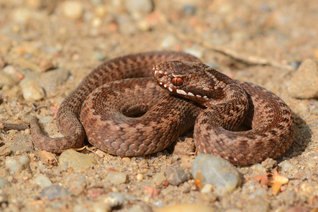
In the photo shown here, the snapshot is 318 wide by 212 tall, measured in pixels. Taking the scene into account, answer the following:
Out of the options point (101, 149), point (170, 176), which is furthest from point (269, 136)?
point (101, 149)

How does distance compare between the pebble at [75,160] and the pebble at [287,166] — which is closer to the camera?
the pebble at [75,160]

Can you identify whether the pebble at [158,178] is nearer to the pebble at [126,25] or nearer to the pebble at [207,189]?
the pebble at [207,189]

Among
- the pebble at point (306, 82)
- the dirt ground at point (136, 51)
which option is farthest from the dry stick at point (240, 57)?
the pebble at point (306, 82)

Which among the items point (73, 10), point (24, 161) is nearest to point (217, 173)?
point (24, 161)

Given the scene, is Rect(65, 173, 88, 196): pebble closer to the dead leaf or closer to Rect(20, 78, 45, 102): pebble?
the dead leaf

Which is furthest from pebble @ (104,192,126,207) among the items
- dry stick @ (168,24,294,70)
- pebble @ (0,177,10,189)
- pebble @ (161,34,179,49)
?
pebble @ (161,34,179,49)

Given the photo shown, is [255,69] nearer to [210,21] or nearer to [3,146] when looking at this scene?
[210,21]

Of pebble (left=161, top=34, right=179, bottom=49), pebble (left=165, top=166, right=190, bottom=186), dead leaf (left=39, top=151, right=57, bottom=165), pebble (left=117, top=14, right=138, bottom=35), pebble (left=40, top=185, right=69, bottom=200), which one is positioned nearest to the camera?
pebble (left=40, top=185, right=69, bottom=200)
